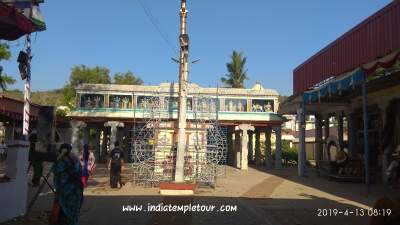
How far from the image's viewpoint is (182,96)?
634 inches

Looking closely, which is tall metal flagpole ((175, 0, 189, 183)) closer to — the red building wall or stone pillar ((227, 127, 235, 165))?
the red building wall

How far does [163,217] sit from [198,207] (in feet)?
5.64

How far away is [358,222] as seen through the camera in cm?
997

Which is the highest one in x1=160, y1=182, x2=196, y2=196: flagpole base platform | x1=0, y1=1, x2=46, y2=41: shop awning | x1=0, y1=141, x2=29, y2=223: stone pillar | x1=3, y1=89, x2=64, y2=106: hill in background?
x1=3, y1=89, x2=64, y2=106: hill in background

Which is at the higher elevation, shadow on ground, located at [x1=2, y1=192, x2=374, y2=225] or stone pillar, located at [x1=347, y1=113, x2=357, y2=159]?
stone pillar, located at [x1=347, y1=113, x2=357, y2=159]

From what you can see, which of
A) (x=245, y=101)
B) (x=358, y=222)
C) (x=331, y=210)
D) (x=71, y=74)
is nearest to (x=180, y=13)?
(x=331, y=210)

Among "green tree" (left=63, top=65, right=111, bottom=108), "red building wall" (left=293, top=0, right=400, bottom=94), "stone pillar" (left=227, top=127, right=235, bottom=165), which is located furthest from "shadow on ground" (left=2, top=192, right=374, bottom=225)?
"green tree" (left=63, top=65, right=111, bottom=108)

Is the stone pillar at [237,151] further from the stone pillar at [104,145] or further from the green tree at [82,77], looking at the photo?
the green tree at [82,77]

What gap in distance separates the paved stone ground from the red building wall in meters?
4.41

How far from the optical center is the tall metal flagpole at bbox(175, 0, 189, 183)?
15555 mm

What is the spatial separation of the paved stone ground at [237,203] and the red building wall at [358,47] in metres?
4.41

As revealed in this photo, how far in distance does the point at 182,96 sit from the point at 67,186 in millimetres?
8679

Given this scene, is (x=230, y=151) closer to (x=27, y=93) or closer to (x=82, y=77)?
(x=82, y=77)

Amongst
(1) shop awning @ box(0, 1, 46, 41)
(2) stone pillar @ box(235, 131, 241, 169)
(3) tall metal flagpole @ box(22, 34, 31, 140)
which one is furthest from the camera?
(2) stone pillar @ box(235, 131, 241, 169)
